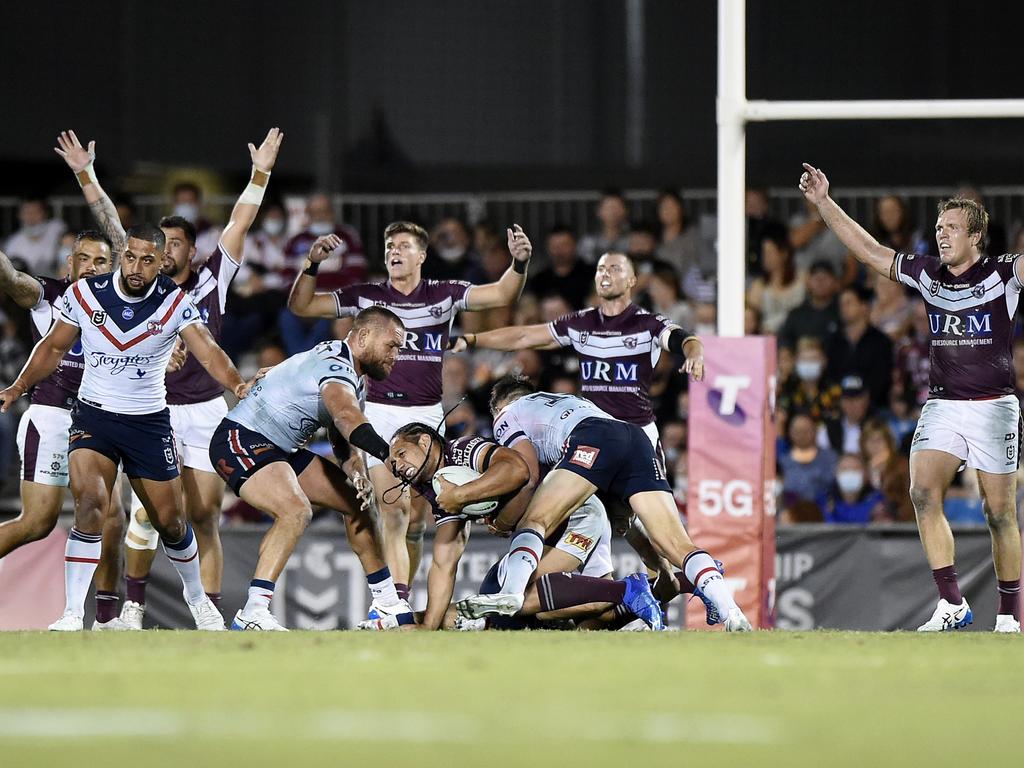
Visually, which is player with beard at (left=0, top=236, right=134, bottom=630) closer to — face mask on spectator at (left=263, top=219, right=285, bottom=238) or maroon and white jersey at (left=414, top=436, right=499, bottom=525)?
maroon and white jersey at (left=414, top=436, right=499, bottom=525)

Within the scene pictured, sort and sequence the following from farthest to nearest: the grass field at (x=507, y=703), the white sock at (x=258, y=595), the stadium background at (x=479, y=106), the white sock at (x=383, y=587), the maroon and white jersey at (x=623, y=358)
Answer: the stadium background at (x=479, y=106), the maroon and white jersey at (x=623, y=358), the white sock at (x=383, y=587), the white sock at (x=258, y=595), the grass field at (x=507, y=703)

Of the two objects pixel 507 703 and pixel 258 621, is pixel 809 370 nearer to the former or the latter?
pixel 258 621

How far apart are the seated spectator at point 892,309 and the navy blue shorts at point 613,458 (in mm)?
6073

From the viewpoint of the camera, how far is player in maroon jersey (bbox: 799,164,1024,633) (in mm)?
8564

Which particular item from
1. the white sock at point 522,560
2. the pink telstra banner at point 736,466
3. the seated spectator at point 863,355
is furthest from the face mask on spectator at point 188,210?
the white sock at point 522,560

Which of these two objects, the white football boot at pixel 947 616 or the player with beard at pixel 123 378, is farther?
the white football boot at pixel 947 616

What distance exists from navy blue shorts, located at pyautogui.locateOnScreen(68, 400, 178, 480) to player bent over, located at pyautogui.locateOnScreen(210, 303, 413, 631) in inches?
11.7

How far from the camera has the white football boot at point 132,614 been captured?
9.30 m

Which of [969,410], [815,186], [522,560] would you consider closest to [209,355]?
[522,560]

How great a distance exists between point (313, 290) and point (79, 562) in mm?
2160

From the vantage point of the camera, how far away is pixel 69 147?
9.75m

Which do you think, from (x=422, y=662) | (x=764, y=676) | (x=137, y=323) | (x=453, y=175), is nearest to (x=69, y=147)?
(x=137, y=323)

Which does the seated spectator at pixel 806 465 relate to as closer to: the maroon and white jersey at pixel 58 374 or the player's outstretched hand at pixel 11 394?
the maroon and white jersey at pixel 58 374

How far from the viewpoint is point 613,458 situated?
8.24 m
